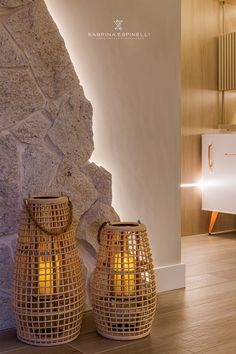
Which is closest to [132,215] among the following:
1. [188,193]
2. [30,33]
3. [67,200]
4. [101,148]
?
[101,148]

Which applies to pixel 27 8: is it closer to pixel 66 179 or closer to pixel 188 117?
pixel 66 179

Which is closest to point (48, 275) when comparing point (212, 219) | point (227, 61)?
point (212, 219)

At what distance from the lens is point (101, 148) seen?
7.56 feet

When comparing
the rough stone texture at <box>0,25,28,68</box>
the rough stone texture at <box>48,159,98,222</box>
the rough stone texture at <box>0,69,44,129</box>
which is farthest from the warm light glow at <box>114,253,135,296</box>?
the rough stone texture at <box>0,25,28,68</box>

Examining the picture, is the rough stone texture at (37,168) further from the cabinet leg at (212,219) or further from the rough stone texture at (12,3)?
the cabinet leg at (212,219)

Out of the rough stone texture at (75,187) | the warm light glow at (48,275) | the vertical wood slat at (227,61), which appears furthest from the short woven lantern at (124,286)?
the vertical wood slat at (227,61)

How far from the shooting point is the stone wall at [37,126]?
1.96 metres

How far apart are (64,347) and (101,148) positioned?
848 millimetres

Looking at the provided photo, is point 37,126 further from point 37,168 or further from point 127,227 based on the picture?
point 127,227

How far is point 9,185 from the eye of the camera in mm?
1972

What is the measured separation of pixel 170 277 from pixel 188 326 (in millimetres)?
523

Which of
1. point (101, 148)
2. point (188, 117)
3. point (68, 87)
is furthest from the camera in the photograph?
point (188, 117)

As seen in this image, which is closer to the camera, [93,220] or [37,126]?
[37,126]

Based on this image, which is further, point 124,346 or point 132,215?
point 132,215
